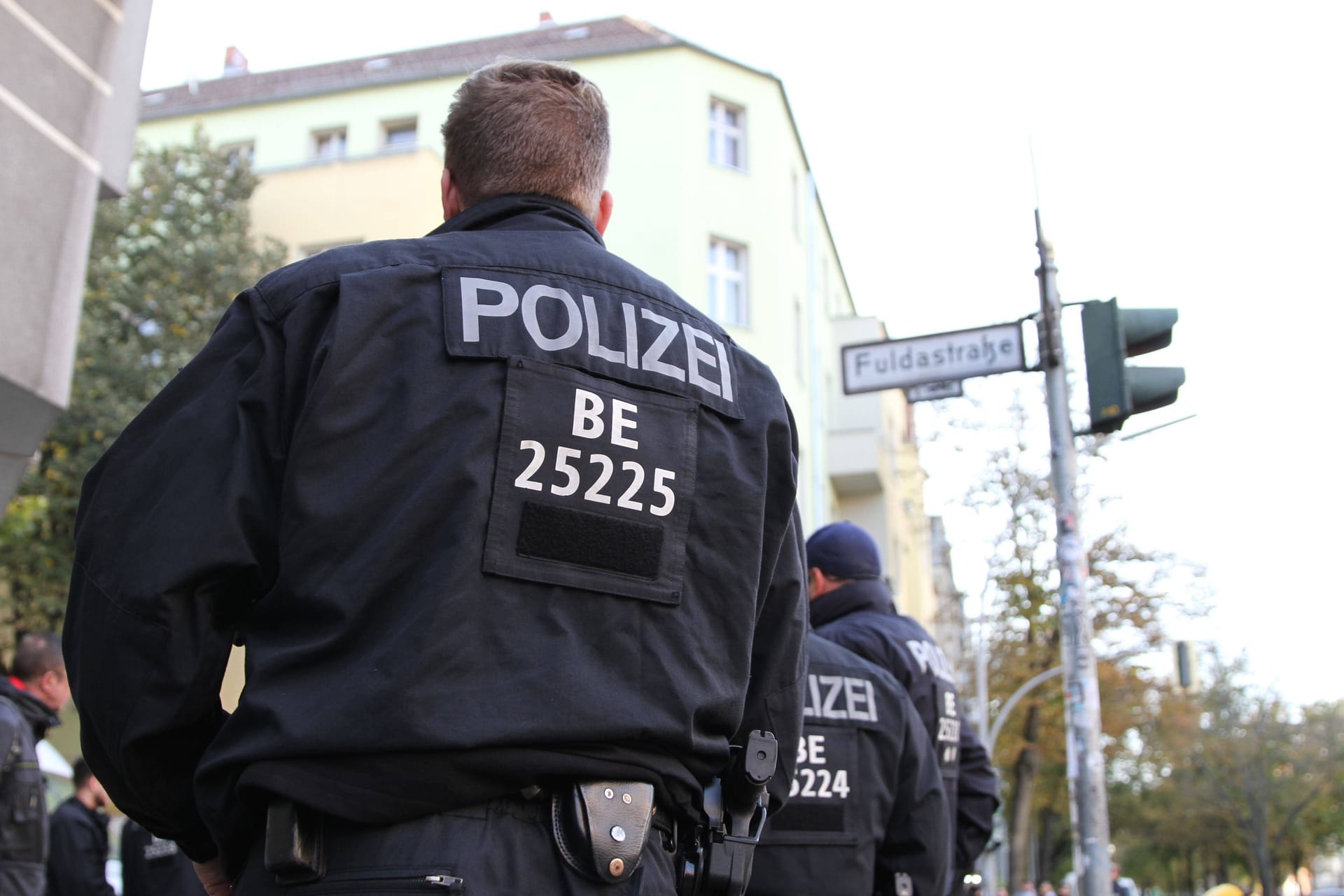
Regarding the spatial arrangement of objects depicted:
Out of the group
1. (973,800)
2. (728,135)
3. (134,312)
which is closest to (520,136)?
(973,800)

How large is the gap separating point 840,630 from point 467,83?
3178 mm

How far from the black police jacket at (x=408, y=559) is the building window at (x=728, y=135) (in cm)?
2288

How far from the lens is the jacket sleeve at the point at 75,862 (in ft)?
19.9

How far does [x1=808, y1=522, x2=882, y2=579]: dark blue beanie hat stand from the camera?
16.9ft

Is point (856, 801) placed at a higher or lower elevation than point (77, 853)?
higher

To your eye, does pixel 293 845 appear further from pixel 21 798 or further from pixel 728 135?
pixel 728 135

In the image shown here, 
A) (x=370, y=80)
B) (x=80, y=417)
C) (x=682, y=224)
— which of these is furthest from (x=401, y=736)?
(x=370, y=80)

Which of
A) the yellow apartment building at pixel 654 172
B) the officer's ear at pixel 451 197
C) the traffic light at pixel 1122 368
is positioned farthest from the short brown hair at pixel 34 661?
the yellow apartment building at pixel 654 172

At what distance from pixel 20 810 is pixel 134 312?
16.3 m

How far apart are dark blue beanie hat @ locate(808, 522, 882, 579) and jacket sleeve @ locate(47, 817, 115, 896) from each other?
376cm

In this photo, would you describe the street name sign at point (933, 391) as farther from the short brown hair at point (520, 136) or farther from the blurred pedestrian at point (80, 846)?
the short brown hair at point (520, 136)

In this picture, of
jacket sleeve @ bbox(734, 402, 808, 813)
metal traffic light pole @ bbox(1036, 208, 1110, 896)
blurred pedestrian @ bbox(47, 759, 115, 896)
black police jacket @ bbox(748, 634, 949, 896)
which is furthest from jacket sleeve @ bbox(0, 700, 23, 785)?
metal traffic light pole @ bbox(1036, 208, 1110, 896)

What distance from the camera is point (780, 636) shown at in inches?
91.1

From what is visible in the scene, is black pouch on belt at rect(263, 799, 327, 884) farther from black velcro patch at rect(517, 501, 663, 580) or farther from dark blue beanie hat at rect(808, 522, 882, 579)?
dark blue beanie hat at rect(808, 522, 882, 579)
